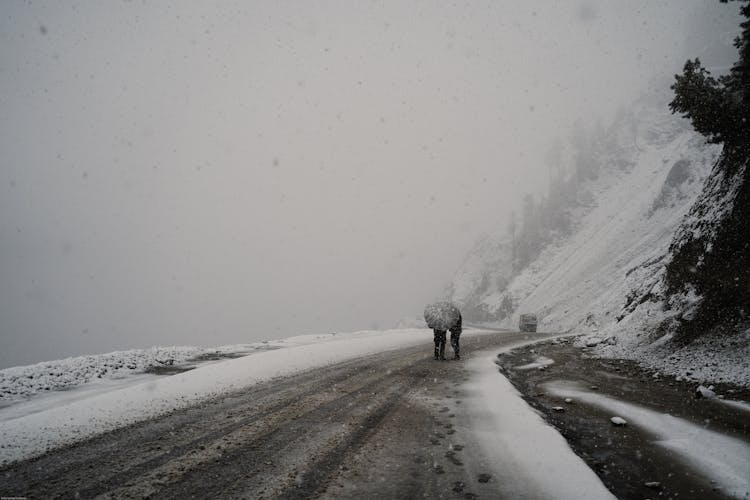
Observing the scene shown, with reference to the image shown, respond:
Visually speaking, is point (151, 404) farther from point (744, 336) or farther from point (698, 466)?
point (744, 336)

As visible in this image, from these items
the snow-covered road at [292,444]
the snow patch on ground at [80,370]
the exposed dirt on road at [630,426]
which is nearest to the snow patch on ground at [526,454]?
the snow-covered road at [292,444]

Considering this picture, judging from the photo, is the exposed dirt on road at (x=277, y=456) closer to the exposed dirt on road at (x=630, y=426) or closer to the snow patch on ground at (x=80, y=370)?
the exposed dirt on road at (x=630, y=426)

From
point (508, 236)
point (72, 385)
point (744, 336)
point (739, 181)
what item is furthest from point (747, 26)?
point (508, 236)

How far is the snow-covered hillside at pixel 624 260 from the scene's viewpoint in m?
11.8

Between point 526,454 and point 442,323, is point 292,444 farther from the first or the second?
point 442,323

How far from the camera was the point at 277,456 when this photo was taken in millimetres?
4391

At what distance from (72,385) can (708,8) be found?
539 feet

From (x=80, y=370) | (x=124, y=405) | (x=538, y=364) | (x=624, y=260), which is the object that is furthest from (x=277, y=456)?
(x=624, y=260)

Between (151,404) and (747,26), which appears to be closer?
(151,404)

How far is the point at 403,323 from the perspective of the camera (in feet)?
260

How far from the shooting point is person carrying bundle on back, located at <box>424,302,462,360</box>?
1312 centimetres

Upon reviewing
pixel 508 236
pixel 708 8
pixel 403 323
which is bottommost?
pixel 403 323

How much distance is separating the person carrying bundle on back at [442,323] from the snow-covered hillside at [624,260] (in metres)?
5.18

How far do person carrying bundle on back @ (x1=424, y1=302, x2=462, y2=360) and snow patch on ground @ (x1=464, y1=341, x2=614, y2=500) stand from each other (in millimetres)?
5693
